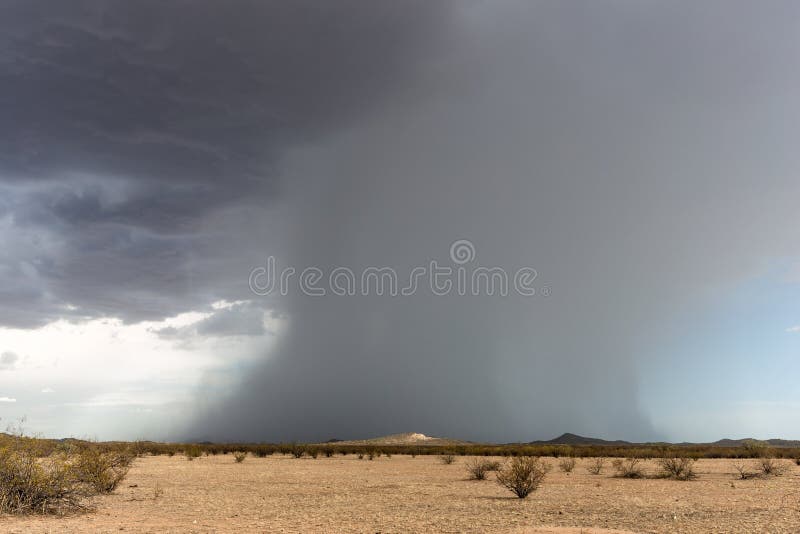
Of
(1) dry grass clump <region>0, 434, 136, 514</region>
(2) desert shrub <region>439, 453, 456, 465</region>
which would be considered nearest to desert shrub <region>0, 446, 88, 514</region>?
(1) dry grass clump <region>0, 434, 136, 514</region>

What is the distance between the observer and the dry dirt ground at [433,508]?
15344mm

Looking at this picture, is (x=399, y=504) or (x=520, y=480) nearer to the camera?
(x=399, y=504)

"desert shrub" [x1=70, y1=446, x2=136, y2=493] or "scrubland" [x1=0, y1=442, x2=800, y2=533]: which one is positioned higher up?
"desert shrub" [x1=70, y1=446, x2=136, y2=493]

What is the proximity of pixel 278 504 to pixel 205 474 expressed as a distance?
17.3 meters

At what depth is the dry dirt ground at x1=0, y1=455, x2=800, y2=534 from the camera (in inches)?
604

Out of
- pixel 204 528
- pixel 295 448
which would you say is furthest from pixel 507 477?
pixel 295 448

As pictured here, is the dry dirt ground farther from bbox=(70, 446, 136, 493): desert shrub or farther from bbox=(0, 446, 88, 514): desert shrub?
bbox=(0, 446, 88, 514): desert shrub

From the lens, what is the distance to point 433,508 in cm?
1909

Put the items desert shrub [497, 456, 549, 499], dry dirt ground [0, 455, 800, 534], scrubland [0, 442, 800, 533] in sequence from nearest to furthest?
dry dirt ground [0, 455, 800, 534], scrubland [0, 442, 800, 533], desert shrub [497, 456, 549, 499]

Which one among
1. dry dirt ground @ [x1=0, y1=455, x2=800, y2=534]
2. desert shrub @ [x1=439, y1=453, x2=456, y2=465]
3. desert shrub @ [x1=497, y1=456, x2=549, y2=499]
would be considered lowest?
dry dirt ground @ [x1=0, y1=455, x2=800, y2=534]

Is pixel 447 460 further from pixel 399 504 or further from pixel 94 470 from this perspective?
pixel 94 470

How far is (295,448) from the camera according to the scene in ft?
220

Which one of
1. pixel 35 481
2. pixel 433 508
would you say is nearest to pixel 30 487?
pixel 35 481

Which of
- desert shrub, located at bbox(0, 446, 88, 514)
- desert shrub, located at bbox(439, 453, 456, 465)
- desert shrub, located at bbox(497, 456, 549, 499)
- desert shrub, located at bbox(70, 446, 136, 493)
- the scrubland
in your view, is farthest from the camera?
desert shrub, located at bbox(439, 453, 456, 465)
